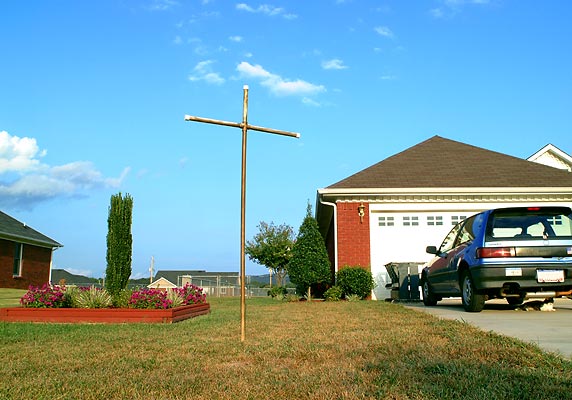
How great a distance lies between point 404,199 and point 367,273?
2765mm

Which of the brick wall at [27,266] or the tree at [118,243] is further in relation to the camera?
the brick wall at [27,266]

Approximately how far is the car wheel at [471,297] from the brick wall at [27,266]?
2321 cm

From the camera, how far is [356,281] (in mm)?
15781

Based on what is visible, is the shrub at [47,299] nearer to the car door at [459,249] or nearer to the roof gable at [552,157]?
the car door at [459,249]

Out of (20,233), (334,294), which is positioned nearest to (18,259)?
(20,233)

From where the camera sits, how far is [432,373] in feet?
12.9

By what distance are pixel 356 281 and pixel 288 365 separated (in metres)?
11.5

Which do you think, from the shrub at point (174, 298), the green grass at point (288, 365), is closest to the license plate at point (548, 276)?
the green grass at point (288, 365)

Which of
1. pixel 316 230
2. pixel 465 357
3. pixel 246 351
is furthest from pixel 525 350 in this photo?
pixel 316 230

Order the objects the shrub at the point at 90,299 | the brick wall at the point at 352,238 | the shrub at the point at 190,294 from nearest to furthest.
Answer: the shrub at the point at 90,299, the shrub at the point at 190,294, the brick wall at the point at 352,238

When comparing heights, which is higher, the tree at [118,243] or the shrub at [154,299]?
the tree at [118,243]

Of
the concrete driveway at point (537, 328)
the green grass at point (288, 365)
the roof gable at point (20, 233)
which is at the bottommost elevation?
the green grass at point (288, 365)

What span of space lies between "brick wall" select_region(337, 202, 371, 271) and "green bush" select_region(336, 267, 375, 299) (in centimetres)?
61

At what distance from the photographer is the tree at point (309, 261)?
54.5ft
